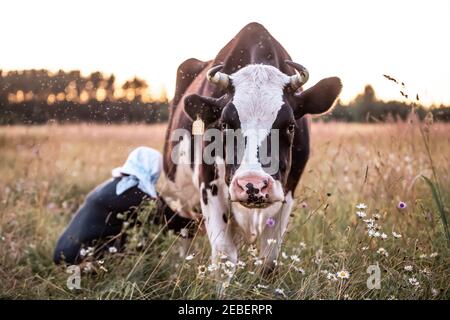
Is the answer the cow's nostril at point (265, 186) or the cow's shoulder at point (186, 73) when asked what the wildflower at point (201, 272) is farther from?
the cow's shoulder at point (186, 73)

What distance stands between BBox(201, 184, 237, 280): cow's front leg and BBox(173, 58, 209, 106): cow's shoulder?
1053 mm

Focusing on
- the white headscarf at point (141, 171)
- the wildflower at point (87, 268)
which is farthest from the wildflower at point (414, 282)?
the white headscarf at point (141, 171)

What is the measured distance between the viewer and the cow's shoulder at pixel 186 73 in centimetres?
462

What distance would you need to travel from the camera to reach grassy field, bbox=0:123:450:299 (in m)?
3.37

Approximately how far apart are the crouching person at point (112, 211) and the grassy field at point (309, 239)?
16cm

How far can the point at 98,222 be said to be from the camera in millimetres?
4582

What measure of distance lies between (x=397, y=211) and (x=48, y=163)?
10.8ft

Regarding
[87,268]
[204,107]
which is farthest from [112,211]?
[204,107]

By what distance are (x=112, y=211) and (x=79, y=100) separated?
0.82m

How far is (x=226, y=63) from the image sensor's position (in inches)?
154

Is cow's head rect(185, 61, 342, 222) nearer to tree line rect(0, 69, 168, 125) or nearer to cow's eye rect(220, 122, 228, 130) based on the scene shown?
cow's eye rect(220, 122, 228, 130)

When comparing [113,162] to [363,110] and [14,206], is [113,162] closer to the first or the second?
[14,206]

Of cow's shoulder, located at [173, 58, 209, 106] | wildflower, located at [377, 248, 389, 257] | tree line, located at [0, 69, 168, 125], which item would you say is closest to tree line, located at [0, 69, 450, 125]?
tree line, located at [0, 69, 168, 125]
